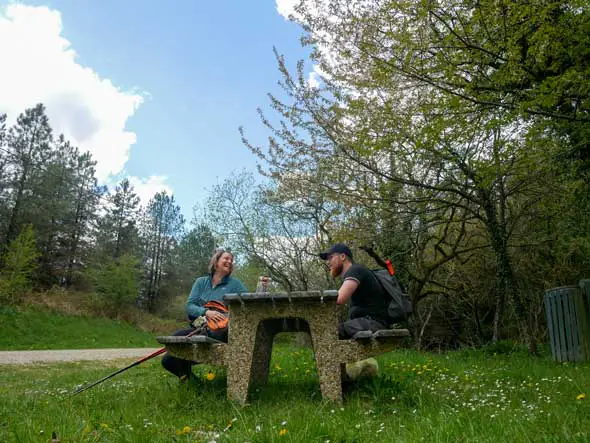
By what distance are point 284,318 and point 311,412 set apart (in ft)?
3.35

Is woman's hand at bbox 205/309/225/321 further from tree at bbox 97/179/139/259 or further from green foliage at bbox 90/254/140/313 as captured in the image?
tree at bbox 97/179/139/259

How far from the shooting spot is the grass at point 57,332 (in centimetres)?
1811

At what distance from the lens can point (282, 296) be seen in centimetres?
381

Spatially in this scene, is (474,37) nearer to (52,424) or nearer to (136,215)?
(52,424)

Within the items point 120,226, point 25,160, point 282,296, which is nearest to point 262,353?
point 282,296

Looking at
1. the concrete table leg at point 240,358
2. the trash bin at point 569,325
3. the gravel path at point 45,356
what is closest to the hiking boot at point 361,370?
the concrete table leg at point 240,358

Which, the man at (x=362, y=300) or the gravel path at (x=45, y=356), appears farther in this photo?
the gravel path at (x=45, y=356)

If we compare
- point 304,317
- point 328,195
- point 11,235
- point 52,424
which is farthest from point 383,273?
point 11,235

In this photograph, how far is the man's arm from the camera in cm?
401

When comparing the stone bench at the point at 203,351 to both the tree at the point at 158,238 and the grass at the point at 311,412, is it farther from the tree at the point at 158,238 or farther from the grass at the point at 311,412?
the tree at the point at 158,238

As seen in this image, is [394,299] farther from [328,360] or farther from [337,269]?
[328,360]

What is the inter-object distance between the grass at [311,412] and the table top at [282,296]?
2.78 feet

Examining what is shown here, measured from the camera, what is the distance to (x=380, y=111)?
24.1 ft

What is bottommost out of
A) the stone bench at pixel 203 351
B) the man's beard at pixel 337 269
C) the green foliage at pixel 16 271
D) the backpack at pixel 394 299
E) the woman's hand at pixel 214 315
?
the stone bench at pixel 203 351
